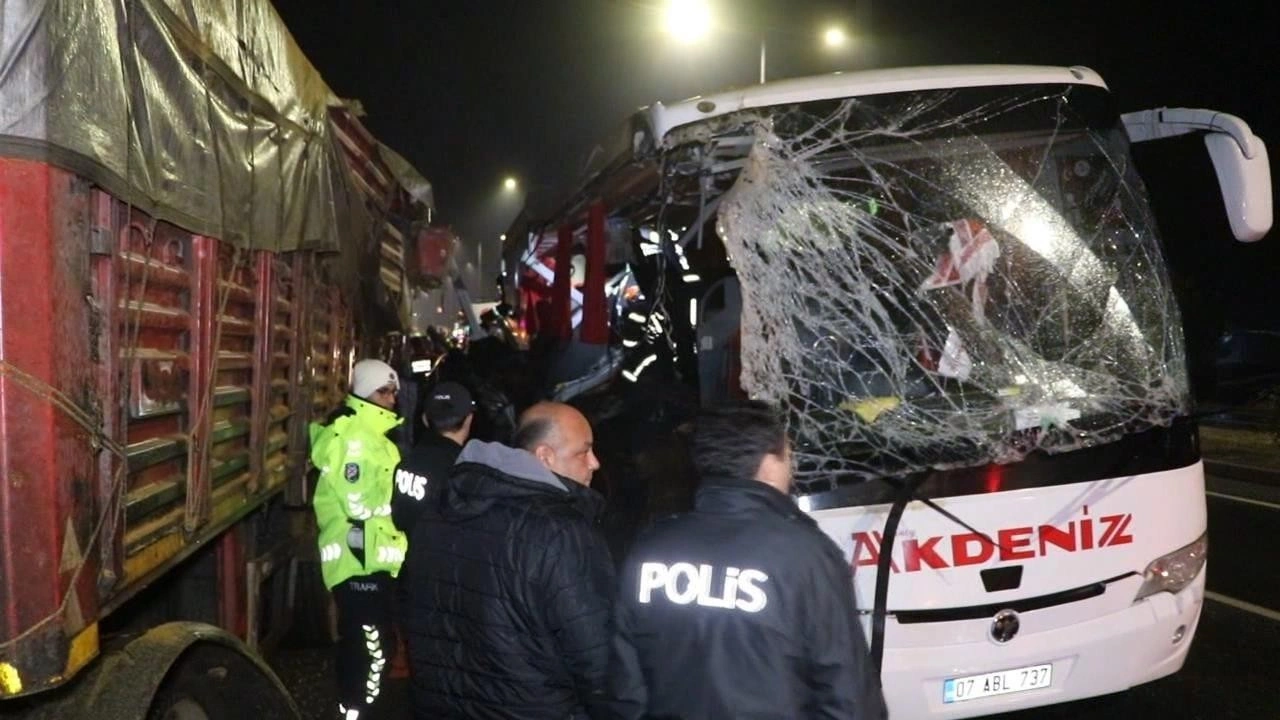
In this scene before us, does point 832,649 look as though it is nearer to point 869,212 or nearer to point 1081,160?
point 869,212

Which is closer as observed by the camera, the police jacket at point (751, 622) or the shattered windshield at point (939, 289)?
the police jacket at point (751, 622)

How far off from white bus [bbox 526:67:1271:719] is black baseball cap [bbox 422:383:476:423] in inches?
47.7

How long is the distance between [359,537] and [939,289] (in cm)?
254

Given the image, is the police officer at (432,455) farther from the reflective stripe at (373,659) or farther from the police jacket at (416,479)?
the reflective stripe at (373,659)

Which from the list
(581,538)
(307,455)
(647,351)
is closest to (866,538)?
(581,538)

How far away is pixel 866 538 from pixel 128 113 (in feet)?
8.90

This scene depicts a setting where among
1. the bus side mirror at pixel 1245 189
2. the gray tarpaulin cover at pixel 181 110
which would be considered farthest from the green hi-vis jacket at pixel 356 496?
the bus side mirror at pixel 1245 189

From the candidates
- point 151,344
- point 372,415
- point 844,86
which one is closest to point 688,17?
point 844,86

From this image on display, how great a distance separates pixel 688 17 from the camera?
13188mm

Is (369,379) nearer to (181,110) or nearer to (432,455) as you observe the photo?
(432,455)

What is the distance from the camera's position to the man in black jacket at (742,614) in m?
2.09

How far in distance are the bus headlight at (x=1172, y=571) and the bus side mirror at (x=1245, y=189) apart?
1225 millimetres

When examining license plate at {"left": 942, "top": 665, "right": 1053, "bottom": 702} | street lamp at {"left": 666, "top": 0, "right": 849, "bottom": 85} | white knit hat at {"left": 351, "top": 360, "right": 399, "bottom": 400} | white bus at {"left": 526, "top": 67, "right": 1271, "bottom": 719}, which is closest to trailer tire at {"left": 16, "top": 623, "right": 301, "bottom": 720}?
white knit hat at {"left": 351, "top": 360, "right": 399, "bottom": 400}

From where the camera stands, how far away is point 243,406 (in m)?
4.08
